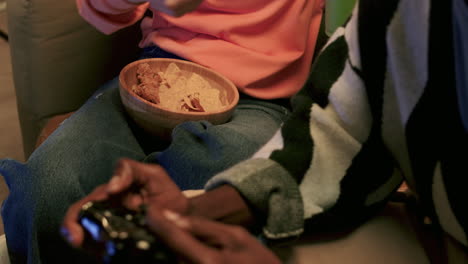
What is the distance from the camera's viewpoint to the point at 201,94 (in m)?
0.85

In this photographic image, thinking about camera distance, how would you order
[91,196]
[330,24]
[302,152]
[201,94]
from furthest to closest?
[201,94], [330,24], [302,152], [91,196]

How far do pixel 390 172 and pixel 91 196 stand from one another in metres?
0.34

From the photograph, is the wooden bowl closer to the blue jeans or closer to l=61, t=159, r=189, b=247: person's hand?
the blue jeans

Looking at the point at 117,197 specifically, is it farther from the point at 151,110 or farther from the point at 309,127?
the point at 151,110

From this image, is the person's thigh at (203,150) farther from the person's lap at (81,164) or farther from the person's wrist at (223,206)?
the person's wrist at (223,206)

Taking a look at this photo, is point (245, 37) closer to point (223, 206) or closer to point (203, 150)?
point (203, 150)

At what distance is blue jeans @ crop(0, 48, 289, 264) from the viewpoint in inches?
27.8

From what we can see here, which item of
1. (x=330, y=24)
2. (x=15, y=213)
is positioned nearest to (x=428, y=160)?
(x=330, y=24)

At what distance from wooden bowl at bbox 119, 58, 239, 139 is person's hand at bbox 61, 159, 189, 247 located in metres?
0.32

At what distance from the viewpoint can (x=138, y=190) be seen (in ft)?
1.47

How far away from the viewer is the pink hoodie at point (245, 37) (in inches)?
35.3

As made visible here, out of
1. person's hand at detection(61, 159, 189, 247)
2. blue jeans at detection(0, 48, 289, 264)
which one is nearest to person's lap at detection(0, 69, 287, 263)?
blue jeans at detection(0, 48, 289, 264)

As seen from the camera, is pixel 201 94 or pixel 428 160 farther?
pixel 201 94

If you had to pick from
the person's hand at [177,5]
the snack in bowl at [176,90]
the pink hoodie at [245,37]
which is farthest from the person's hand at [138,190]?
the pink hoodie at [245,37]
